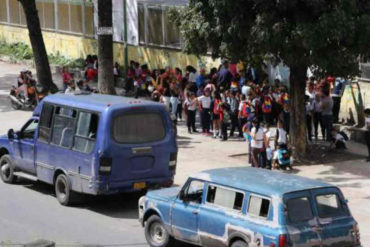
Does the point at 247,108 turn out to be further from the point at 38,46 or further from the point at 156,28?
the point at 156,28

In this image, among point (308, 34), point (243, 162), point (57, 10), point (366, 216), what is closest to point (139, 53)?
point (57, 10)

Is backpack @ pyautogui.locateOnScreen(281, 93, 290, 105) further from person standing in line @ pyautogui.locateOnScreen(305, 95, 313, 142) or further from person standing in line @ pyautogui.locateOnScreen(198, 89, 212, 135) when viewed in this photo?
person standing in line @ pyautogui.locateOnScreen(198, 89, 212, 135)

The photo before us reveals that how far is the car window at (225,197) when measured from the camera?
12.4 m

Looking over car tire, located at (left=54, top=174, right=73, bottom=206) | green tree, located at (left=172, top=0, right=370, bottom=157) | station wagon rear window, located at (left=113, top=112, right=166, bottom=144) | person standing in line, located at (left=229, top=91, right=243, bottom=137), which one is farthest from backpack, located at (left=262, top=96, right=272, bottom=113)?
car tire, located at (left=54, top=174, right=73, bottom=206)

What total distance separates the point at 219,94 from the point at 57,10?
18.8m

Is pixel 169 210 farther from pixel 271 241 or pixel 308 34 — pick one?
pixel 308 34

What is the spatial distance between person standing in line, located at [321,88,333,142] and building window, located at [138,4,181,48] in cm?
1025

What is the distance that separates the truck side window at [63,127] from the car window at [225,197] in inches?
187

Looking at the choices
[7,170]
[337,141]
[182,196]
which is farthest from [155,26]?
[182,196]

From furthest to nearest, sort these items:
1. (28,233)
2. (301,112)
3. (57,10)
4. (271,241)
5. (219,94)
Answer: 1. (57,10)
2. (219,94)
3. (301,112)
4. (28,233)
5. (271,241)

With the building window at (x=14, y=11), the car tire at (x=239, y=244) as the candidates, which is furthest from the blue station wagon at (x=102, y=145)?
the building window at (x=14, y=11)

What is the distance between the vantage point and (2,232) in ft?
49.7

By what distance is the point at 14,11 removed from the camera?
145ft

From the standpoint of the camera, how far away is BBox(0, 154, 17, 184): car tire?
742 inches
